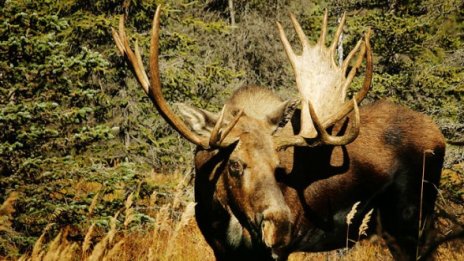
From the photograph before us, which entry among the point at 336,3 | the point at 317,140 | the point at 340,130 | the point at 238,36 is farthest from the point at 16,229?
the point at 238,36

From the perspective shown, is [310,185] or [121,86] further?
[121,86]

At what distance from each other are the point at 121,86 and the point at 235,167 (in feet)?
16.9

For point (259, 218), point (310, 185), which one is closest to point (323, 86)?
point (310, 185)

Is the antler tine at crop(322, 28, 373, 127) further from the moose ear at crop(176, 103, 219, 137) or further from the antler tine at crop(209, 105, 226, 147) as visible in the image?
the antler tine at crop(209, 105, 226, 147)

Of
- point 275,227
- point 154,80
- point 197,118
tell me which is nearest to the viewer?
point 275,227

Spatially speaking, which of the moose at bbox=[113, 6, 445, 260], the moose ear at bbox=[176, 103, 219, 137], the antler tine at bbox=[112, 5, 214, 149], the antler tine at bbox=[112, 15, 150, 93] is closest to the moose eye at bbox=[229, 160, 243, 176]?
the moose at bbox=[113, 6, 445, 260]

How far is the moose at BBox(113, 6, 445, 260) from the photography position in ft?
12.8

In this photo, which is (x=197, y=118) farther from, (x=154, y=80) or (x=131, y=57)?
(x=131, y=57)

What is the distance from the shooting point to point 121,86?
28.1ft

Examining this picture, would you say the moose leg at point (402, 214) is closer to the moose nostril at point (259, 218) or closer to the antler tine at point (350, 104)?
the antler tine at point (350, 104)

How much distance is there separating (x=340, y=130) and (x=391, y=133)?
1.87 feet

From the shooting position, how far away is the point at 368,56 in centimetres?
418

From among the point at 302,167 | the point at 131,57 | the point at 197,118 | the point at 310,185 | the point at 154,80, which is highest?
the point at 131,57

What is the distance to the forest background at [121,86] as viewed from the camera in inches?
162
